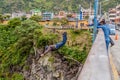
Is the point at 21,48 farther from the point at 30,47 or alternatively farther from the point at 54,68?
the point at 54,68

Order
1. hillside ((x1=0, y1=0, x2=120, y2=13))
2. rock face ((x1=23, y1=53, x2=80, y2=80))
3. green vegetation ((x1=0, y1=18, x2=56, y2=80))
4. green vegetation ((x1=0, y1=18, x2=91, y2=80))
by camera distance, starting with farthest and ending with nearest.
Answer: hillside ((x1=0, y1=0, x2=120, y2=13)) → green vegetation ((x1=0, y1=18, x2=56, y2=80)) → green vegetation ((x1=0, y1=18, x2=91, y2=80)) → rock face ((x1=23, y1=53, x2=80, y2=80))

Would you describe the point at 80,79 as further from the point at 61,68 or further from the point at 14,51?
the point at 14,51

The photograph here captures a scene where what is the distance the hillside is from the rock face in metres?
58.3

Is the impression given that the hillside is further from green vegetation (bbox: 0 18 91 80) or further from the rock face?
the rock face

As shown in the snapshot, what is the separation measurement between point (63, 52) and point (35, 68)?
247 centimetres

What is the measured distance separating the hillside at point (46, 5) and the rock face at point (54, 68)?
58318mm

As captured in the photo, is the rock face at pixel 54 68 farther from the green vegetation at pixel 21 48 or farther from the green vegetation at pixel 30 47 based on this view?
the green vegetation at pixel 21 48

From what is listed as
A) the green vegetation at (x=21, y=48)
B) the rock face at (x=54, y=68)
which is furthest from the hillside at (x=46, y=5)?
the rock face at (x=54, y=68)

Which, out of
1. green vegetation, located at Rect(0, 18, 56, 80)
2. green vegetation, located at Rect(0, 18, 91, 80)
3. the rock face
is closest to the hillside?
green vegetation, located at Rect(0, 18, 56, 80)

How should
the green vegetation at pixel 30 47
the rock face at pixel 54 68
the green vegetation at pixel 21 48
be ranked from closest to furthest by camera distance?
the rock face at pixel 54 68 → the green vegetation at pixel 30 47 → the green vegetation at pixel 21 48

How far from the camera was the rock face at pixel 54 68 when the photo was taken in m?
16.8

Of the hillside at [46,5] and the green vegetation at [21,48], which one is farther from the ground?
the hillside at [46,5]

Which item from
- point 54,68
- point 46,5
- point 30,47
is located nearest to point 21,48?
point 30,47

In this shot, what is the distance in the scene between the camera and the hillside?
78125mm
